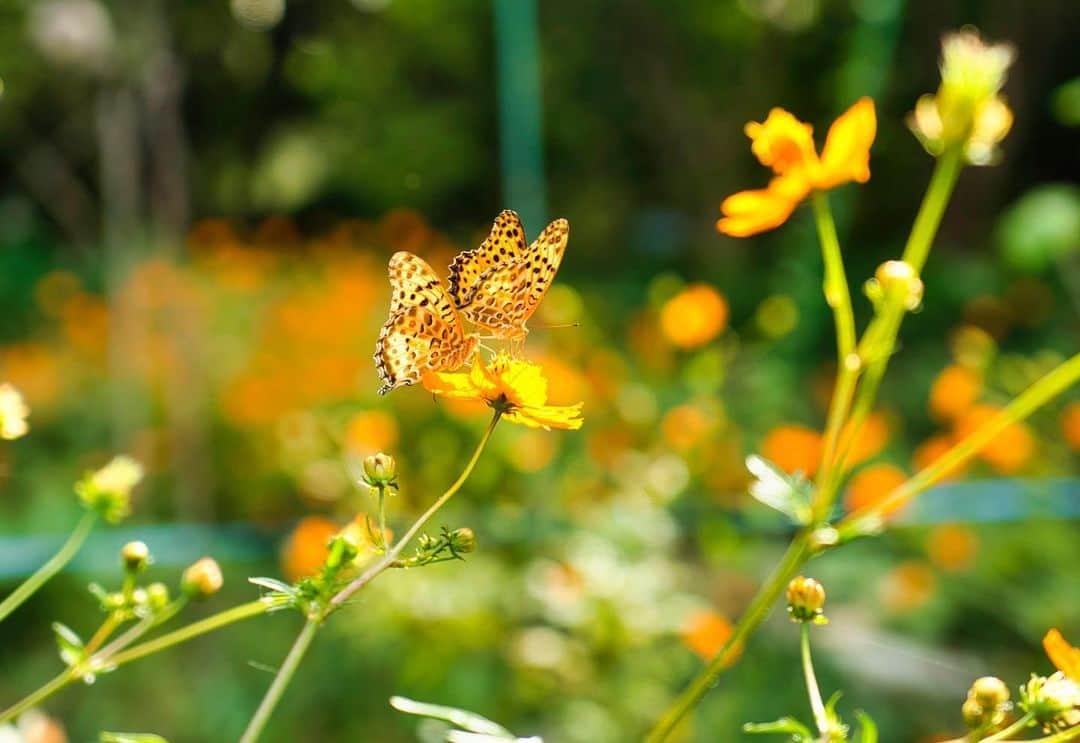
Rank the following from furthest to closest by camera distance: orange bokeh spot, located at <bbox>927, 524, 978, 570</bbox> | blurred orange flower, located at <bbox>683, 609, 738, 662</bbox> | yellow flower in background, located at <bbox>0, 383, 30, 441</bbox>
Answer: orange bokeh spot, located at <bbox>927, 524, 978, 570</bbox> < blurred orange flower, located at <bbox>683, 609, 738, 662</bbox> < yellow flower in background, located at <bbox>0, 383, 30, 441</bbox>

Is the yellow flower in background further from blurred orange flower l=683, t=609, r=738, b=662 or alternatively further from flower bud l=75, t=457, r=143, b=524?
blurred orange flower l=683, t=609, r=738, b=662

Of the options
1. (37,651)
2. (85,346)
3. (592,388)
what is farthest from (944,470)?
(85,346)

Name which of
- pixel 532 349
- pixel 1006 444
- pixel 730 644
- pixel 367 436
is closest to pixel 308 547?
pixel 367 436

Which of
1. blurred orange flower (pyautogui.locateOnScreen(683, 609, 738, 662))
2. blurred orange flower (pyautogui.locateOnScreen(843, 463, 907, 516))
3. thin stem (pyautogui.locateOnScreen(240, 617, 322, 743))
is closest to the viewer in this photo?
thin stem (pyautogui.locateOnScreen(240, 617, 322, 743))

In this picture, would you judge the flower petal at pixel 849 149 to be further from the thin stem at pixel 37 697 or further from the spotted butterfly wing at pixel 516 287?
the thin stem at pixel 37 697

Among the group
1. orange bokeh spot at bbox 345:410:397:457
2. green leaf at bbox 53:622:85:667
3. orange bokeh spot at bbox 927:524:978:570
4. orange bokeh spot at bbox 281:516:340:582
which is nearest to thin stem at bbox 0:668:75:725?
green leaf at bbox 53:622:85:667

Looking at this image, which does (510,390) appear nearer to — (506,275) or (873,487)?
(506,275)
